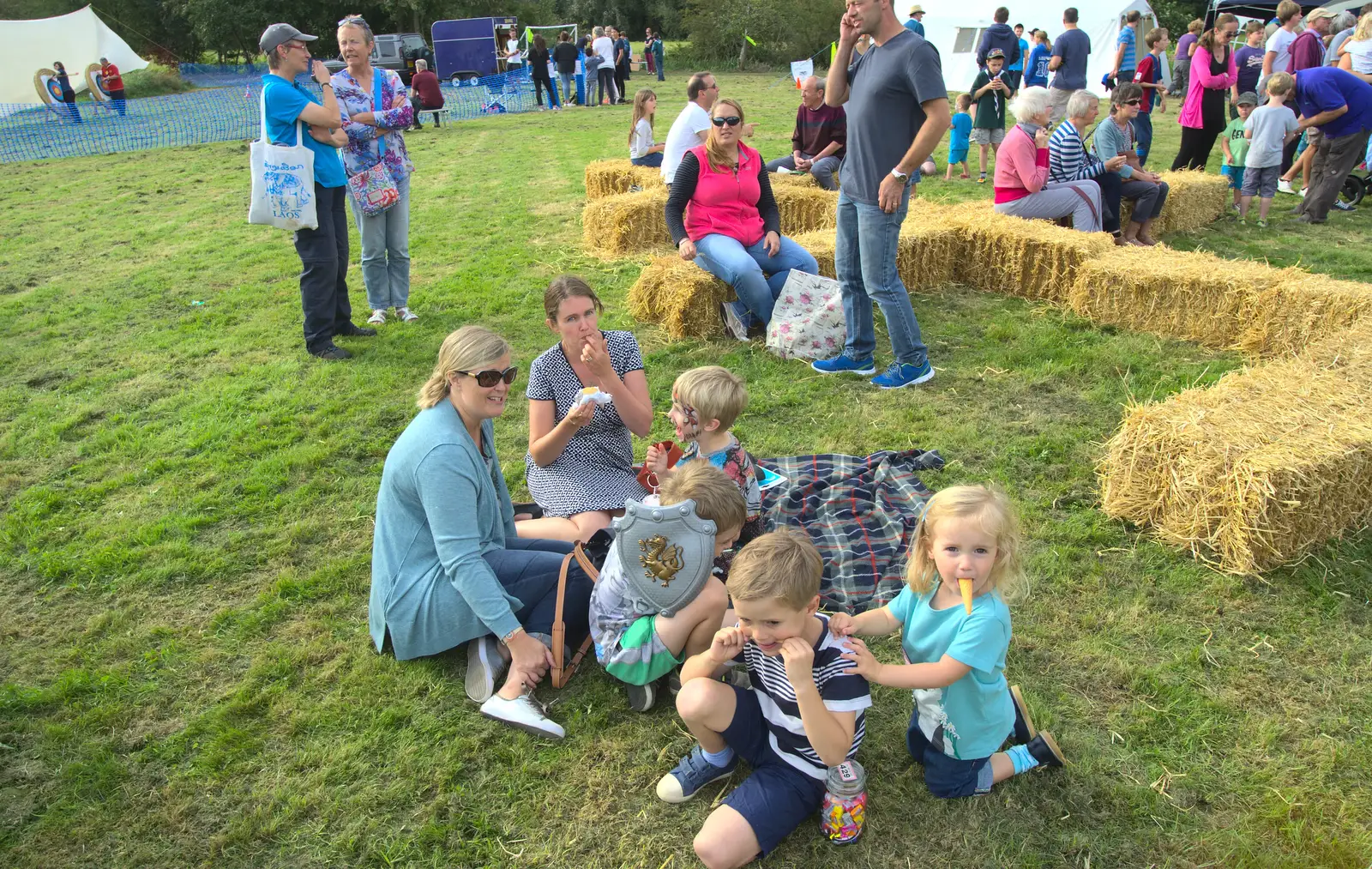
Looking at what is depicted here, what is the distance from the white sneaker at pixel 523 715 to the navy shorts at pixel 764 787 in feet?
2.25

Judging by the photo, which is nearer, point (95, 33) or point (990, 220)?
point (990, 220)

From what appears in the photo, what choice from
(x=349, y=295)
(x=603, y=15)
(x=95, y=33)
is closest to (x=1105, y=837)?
(x=349, y=295)

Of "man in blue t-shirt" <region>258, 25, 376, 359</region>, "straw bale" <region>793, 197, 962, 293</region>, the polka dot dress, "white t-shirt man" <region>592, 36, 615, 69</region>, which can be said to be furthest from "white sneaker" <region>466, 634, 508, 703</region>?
"white t-shirt man" <region>592, 36, 615, 69</region>

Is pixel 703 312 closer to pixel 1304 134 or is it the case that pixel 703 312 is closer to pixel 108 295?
pixel 108 295

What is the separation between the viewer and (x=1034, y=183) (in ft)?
24.3

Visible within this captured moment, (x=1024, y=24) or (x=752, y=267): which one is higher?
(x=1024, y=24)

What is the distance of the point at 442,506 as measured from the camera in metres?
2.99

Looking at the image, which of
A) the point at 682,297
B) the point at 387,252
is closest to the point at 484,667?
the point at 682,297

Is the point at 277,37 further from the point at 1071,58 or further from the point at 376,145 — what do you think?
the point at 1071,58

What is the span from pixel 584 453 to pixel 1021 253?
476cm

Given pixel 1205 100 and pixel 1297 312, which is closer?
pixel 1297 312

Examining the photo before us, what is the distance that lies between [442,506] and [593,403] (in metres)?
0.88

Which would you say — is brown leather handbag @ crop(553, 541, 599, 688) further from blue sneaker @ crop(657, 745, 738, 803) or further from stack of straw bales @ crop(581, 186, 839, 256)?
stack of straw bales @ crop(581, 186, 839, 256)

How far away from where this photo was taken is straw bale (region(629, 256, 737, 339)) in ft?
21.0
